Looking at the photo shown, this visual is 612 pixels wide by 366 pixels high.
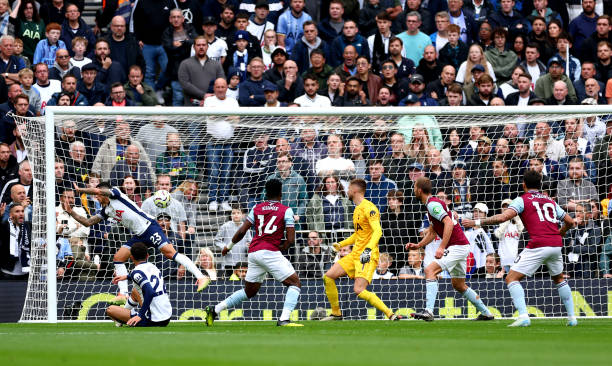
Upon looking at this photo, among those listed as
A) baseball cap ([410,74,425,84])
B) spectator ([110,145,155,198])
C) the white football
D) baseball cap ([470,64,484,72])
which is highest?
baseball cap ([470,64,484,72])

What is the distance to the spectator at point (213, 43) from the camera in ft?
67.3

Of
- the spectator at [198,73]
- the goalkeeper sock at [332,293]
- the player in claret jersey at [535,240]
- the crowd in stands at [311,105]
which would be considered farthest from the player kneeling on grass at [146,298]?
the spectator at [198,73]

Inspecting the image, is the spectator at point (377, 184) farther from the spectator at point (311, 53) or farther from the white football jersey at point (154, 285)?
the white football jersey at point (154, 285)

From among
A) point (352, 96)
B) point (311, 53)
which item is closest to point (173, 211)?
point (352, 96)

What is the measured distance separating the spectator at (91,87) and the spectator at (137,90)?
46 centimetres

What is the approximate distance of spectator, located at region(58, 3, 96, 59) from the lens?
20688mm

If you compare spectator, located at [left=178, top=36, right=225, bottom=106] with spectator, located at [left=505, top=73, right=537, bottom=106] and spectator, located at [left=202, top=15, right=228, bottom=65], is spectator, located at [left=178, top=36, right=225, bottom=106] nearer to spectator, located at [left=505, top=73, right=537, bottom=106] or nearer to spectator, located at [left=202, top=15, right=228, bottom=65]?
spectator, located at [left=202, top=15, right=228, bottom=65]

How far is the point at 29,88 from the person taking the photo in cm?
1914

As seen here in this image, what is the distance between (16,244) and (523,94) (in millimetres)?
9939

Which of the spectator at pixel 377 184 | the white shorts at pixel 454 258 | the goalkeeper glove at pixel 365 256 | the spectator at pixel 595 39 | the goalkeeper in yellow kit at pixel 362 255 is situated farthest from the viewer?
the spectator at pixel 595 39

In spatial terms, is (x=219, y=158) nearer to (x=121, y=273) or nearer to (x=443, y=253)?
(x=121, y=273)

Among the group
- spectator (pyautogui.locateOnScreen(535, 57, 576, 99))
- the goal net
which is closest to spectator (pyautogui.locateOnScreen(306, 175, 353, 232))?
the goal net

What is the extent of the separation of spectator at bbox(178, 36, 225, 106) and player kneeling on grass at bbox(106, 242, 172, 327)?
22.8ft

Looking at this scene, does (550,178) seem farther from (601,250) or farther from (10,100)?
(10,100)
